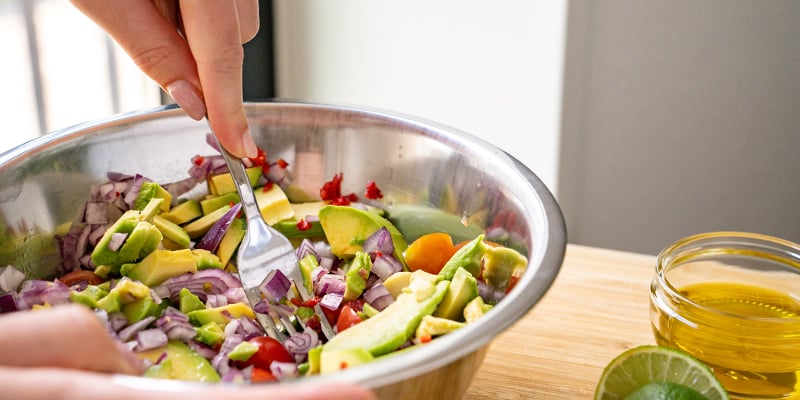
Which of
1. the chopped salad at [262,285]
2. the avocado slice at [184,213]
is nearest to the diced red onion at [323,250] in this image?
the chopped salad at [262,285]

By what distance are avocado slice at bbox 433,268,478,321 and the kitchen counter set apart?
8 centimetres

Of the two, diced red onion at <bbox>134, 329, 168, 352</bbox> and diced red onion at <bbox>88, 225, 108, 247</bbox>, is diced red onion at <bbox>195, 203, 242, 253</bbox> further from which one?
diced red onion at <bbox>134, 329, 168, 352</bbox>

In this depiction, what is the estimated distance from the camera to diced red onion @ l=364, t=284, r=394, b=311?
1102 millimetres

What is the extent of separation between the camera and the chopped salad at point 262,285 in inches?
37.3

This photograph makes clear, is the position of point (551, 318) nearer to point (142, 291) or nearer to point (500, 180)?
point (500, 180)

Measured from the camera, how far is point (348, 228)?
1239 millimetres

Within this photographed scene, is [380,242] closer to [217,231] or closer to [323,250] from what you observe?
[323,250]

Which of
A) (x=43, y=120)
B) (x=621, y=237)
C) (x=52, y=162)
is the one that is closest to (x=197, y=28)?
(x=52, y=162)

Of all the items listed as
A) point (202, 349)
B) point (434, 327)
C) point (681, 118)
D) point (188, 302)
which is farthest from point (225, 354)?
point (681, 118)

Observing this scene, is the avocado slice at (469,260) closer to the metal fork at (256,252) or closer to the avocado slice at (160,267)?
the metal fork at (256,252)

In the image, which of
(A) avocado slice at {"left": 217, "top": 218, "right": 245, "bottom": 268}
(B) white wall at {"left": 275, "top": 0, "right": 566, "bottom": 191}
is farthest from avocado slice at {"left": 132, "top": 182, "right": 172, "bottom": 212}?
(B) white wall at {"left": 275, "top": 0, "right": 566, "bottom": 191}

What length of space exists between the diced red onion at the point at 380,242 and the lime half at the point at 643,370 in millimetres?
394

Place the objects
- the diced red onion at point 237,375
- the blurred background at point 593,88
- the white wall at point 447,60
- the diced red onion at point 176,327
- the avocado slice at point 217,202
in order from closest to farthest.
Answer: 1. the diced red onion at point 237,375
2. the diced red onion at point 176,327
3. the avocado slice at point 217,202
4. the blurred background at point 593,88
5. the white wall at point 447,60

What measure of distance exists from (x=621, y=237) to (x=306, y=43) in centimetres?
136
